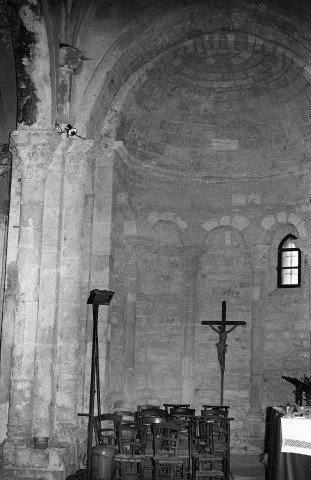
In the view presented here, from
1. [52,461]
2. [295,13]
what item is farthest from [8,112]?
[52,461]

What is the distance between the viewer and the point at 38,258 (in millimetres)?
10375

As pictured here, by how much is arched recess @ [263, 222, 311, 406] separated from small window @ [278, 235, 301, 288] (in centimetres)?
10

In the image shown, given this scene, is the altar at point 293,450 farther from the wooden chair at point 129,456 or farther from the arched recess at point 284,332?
the arched recess at point 284,332

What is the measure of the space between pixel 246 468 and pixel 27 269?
4.46 metres

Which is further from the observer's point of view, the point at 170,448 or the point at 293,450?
the point at 170,448

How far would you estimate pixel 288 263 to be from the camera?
13672 millimetres

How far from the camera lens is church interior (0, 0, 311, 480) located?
1036 cm

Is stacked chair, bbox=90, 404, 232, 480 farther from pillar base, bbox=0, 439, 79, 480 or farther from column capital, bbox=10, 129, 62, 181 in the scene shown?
column capital, bbox=10, 129, 62, 181

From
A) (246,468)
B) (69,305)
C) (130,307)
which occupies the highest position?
(130,307)

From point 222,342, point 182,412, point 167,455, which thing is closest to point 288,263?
point 222,342

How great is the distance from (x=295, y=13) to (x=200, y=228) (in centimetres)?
447

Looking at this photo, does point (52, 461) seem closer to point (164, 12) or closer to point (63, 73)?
point (63, 73)

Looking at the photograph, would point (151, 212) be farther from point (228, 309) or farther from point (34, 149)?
point (34, 149)

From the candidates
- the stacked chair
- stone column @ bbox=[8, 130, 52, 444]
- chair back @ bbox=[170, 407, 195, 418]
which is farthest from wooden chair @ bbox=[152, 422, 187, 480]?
stone column @ bbox=[8, 130, 52, 444]
